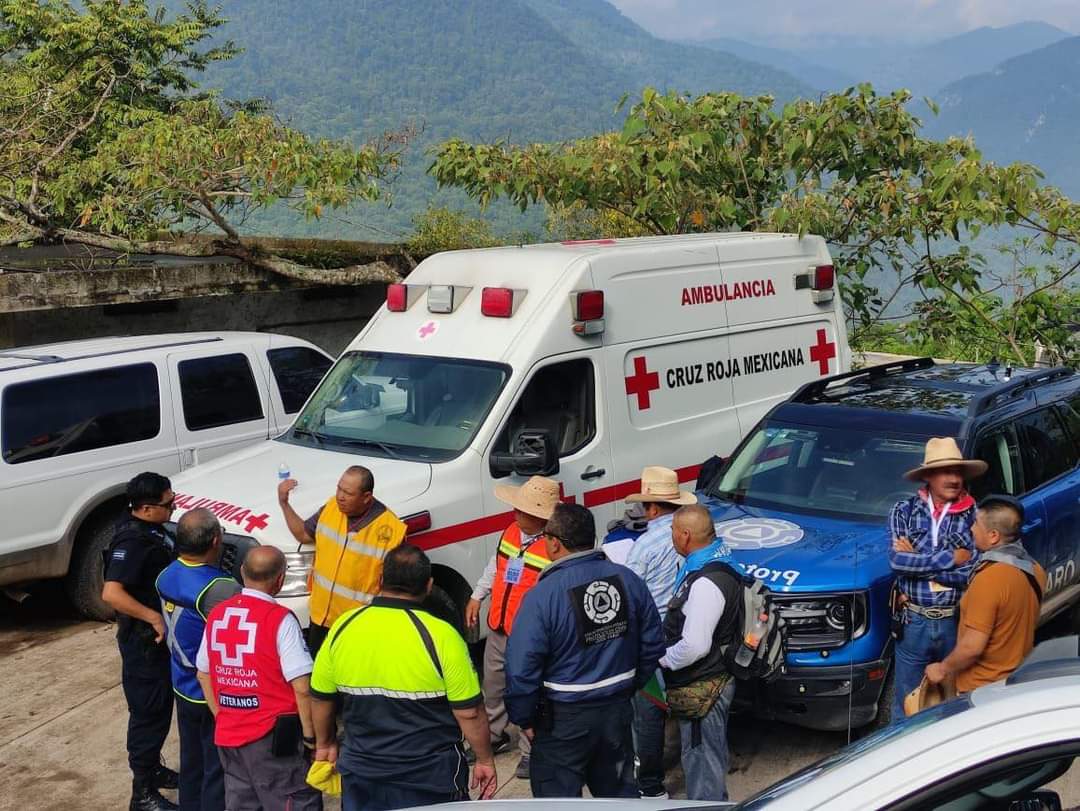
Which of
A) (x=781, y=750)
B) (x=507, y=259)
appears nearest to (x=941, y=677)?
(x=781, y=750)

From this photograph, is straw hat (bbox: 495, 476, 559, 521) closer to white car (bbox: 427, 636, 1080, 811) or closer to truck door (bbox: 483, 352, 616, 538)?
truck door (bbox: 483, 352, 616, 538)

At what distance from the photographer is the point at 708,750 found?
17.0 feet

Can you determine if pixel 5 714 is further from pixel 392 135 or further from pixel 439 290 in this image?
pixel 392 135

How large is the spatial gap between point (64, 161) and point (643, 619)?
43.6 ft

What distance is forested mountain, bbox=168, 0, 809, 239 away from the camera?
9781 cm

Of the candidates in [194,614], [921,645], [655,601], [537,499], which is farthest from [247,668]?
[921,645]

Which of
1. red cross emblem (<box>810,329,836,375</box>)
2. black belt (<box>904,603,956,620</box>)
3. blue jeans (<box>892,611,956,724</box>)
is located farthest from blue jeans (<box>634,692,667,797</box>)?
red cross emblem (<box>810,329,836,375</box>)

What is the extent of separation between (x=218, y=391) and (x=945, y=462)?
18.1 feet

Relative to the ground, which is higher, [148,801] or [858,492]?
[858,492]

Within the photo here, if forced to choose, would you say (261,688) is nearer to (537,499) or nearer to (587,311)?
(537,499)

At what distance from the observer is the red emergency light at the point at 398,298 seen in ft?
26.2

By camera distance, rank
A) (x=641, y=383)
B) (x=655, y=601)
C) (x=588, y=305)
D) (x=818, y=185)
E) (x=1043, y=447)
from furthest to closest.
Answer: (x=818, y=185) < (x=641, y=383) < (x=588, y=305) < (x=1043, y=447) < (x=655, y=601)

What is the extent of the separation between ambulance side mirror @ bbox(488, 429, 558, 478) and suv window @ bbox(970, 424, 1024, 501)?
2.34 meters

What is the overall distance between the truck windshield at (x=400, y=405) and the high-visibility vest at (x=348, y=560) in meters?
1.02
